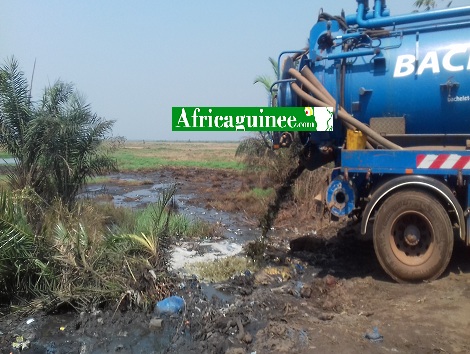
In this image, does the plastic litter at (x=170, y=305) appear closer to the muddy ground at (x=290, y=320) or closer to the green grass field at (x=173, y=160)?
the muddy ground at (x=290, y=320)

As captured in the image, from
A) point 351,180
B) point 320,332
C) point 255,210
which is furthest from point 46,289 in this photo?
point 255,210

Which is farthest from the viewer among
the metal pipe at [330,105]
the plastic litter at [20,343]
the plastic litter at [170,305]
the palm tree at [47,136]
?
the palm tree at [47,136]

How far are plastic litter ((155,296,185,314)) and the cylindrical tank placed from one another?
339 cm

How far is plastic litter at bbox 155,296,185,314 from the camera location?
18.4 ft

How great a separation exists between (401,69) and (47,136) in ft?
20.6

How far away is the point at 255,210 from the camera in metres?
13.3

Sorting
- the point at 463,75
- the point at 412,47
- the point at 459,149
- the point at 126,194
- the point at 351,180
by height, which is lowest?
the point at 126,194

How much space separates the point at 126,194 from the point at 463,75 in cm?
1520

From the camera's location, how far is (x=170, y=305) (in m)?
5.65

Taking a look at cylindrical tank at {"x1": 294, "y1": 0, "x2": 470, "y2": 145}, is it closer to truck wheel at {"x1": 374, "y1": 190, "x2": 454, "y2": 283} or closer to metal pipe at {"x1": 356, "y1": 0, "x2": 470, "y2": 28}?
metal pipe at {"x1": 356, "y1": 0, "x2": 470, "y2": 28}

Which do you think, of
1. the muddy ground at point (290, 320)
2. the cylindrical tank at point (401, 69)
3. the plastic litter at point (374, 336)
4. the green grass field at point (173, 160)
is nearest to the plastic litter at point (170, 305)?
the muddy ground at point (290, 320)

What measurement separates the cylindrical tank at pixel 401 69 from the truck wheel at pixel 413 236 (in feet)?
2.95

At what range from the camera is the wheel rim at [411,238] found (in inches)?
251

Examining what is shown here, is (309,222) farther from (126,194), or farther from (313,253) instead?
(126,194)
